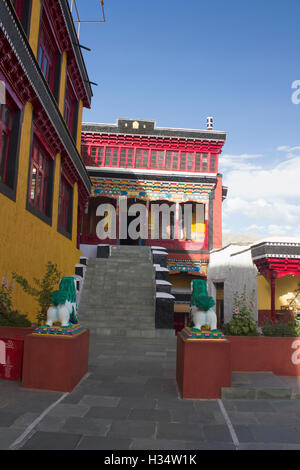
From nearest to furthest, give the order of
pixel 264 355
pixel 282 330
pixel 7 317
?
pixel 264 355 → pixel 282 330 → pixel 7 317

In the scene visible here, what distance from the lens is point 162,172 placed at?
76.4 ft

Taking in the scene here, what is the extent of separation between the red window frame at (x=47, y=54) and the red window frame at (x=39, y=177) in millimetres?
2706

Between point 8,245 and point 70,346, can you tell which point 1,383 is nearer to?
point 70,346

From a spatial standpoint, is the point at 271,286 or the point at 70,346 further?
the point at 271,286

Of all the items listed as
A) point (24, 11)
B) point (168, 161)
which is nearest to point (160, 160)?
point (168, 161)

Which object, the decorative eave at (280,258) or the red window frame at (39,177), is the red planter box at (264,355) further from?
the decorative eave at (280,258)

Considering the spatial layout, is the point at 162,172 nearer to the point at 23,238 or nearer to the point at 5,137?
the point at 23,238

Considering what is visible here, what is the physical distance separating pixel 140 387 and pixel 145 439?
2.10 m

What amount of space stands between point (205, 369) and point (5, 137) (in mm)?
6884

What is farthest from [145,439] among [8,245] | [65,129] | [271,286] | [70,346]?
[271,286]

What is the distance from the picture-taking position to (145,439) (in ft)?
13.1

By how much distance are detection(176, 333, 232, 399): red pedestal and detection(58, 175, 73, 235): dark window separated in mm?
10019

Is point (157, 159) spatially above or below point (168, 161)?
above

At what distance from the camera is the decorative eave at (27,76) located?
7502 mm
